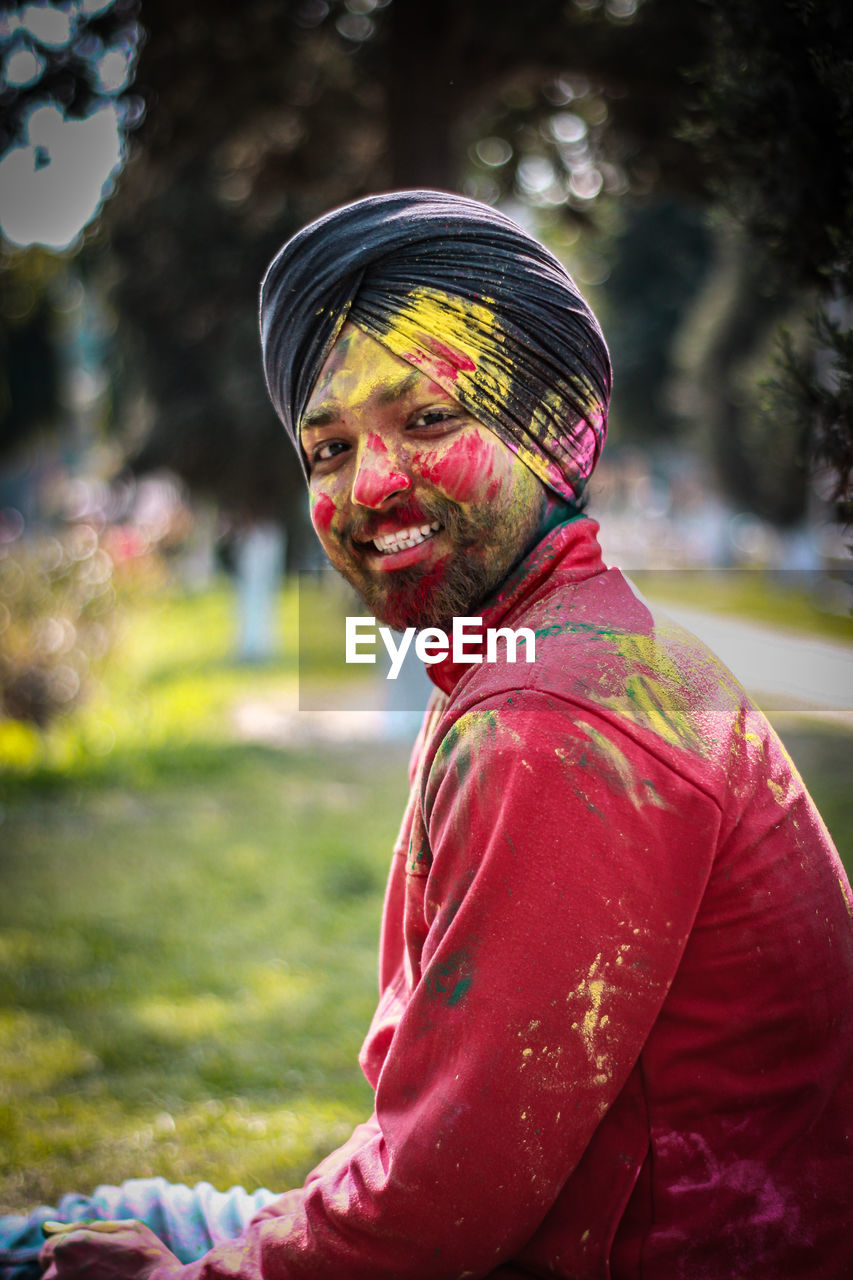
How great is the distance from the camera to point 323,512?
173 centimetres

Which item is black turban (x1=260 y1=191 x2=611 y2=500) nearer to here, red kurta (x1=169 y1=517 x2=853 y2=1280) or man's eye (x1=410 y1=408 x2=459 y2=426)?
man's eye (x1=410 y1=408 x2=459 y2=426)

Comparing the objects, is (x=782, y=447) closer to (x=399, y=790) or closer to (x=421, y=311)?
(x=421, y=311)

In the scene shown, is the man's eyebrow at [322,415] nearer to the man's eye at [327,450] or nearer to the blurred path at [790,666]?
the man's eye at [327,450]

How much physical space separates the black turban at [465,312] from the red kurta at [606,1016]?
44cm

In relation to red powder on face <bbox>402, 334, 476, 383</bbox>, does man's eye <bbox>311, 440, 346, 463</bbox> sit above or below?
below

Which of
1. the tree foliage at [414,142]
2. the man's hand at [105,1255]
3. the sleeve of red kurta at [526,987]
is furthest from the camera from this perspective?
the tree foliage at [414,142]

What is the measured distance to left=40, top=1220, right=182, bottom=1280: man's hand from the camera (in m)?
1.59

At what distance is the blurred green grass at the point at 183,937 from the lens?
3.58 m

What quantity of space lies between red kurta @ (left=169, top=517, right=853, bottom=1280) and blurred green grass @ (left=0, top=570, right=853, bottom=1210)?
92.5 inches

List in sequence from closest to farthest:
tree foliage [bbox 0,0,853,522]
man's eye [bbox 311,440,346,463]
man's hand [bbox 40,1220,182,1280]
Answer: man's hand [bbox 40,1220,182,1280]
man's eye [bbox 311,440,346,463]
tree foliage [bbox 0,0,853,522]

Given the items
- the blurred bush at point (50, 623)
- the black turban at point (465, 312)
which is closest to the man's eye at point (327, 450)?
the black turban at point (465, 312)

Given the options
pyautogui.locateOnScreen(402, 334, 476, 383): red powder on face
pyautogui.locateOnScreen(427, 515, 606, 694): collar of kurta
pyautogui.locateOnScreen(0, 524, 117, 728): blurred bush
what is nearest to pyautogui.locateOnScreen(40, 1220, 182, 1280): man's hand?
pyautogui.locateOnScreen(427, 515, 606, 694): collar of kurta

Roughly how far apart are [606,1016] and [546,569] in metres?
0.71

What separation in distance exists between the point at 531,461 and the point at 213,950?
4.25 meters
